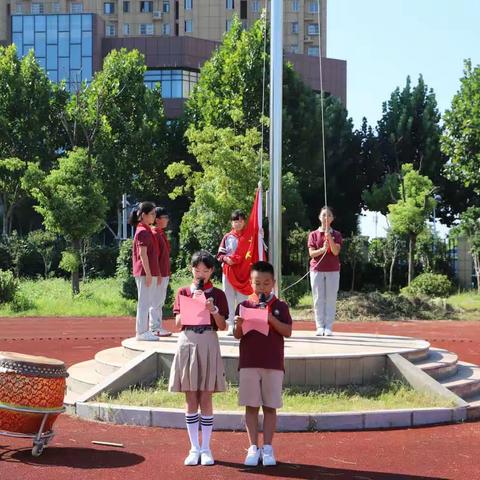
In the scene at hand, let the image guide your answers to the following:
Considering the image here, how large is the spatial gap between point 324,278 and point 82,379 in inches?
141

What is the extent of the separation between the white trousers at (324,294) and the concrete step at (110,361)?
2.72 metres

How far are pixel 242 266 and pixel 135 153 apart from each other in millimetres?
33424

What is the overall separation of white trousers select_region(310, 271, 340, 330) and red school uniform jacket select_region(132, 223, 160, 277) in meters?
2.14

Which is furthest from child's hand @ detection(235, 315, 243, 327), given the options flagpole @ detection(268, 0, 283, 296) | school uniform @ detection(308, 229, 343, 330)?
school uniform @ detection(308, 229, 343, 330)

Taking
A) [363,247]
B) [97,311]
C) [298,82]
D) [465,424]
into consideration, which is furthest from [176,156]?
[465,424]

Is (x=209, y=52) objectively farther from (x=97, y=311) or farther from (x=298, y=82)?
(x=97, y=311)

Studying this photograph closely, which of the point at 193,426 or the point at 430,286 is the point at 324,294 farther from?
the point at 430,286

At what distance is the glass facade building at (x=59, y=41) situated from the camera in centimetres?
6219

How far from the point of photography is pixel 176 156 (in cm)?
4531

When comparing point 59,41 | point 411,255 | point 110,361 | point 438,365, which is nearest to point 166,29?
point 59,41

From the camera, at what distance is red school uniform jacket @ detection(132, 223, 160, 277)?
1063 cm

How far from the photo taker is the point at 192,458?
651cm

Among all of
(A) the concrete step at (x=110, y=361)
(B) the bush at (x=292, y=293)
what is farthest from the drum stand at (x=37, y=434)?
(B) the bush at (x=292, y=293)

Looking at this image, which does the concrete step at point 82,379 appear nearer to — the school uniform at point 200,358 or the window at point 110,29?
the school uniform at point 200,358
